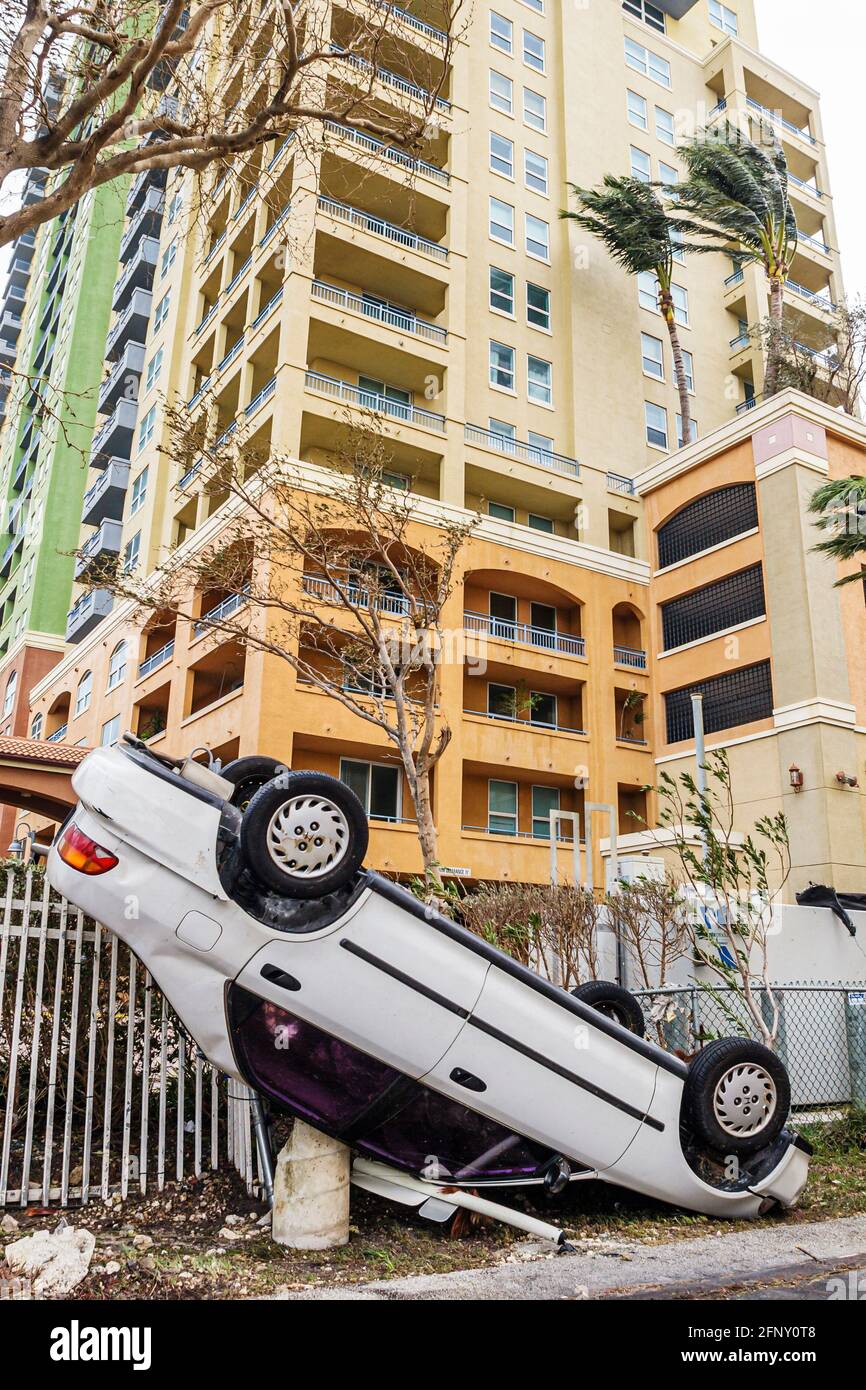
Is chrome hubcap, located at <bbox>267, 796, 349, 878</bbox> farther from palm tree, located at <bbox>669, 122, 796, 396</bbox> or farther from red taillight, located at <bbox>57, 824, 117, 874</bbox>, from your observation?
palm tree, located at <bbox>669, 122, 796, 396</bbox>

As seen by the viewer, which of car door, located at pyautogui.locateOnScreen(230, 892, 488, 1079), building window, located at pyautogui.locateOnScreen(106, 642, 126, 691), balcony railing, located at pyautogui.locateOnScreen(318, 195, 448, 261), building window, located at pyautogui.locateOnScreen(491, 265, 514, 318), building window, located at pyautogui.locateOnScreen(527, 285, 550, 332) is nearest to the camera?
car door, located at pyautogui.locateOnScreen(230, 892, 488, 1079)

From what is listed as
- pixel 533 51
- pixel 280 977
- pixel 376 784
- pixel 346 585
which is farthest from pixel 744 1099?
pixel 533 51

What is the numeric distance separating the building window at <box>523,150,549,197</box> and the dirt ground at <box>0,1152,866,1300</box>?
36836 millimetres

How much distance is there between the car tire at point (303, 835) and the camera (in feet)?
15.6

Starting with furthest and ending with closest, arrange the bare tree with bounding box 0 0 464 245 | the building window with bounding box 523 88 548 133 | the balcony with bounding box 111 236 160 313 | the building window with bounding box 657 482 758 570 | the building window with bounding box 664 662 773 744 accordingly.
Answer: the balcony with bounding box 111 236 160 313 < the building window with bounding box 523 88 548 133 < the building window with bounding box 657 482 758 570 < the building window with bounding box 664 662 773 744 < the bare tree with bounding box 0 0 464 245

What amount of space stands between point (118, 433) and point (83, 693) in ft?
35.6

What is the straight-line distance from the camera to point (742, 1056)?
5941 millimetres

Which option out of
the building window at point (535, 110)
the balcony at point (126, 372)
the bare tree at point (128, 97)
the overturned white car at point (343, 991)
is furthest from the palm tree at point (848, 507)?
the balcony at point (126, 372)

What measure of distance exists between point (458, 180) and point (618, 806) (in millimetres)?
21088

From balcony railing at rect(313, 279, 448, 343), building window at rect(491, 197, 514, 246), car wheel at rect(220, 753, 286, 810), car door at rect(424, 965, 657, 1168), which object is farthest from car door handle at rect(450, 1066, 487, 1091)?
building window at rect(491, 197, 514, 246)

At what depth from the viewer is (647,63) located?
41.1 meters

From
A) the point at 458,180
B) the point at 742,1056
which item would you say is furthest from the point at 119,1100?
the point at 458,180

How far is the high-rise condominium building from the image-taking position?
2758 cm

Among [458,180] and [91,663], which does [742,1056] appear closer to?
[458,180]
